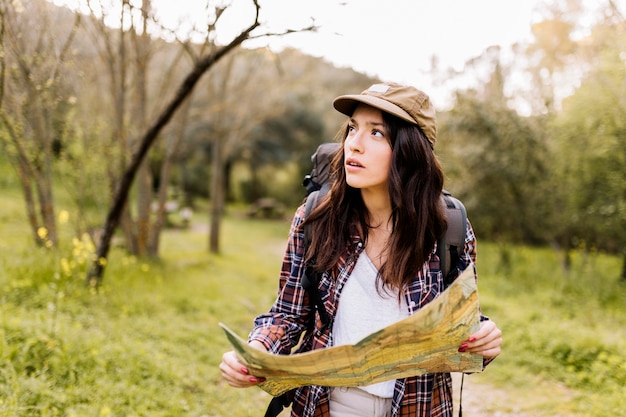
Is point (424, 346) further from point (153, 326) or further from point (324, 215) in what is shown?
point (153, 326)

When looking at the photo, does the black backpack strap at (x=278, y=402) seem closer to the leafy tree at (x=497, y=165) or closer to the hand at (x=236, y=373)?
the hand at (x=236, y=373)

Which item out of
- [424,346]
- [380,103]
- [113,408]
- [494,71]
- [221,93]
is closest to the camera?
[424,346]

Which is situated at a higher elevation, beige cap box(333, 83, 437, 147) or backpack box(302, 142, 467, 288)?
beige cap box(333, 83, 437, 147)

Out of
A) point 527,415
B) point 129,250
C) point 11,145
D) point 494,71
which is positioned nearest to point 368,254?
point 527,415

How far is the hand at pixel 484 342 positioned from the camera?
1442mm

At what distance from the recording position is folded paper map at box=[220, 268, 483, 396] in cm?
124

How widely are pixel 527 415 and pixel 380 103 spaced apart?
379cm

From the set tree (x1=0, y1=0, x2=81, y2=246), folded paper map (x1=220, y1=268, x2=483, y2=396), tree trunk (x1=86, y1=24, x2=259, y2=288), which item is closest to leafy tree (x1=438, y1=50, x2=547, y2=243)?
tree trunk (x1=86, y1=24, x2=259, y2=288)

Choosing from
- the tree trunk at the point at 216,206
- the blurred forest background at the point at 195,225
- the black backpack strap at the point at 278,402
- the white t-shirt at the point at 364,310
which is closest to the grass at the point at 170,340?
the blurred forest background at the point at 195,225

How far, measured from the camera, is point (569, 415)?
4078 mm

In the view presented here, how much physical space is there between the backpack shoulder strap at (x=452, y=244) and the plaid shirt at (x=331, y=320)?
3cm

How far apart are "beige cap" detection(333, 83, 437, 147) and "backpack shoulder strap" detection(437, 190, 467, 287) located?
0.30 meters

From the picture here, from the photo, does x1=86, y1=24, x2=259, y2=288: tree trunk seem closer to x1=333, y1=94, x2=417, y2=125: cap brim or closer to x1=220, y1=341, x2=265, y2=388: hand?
x1=333, y1=94, x2=417, y2=125: cap brim

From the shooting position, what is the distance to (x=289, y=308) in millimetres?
1651
